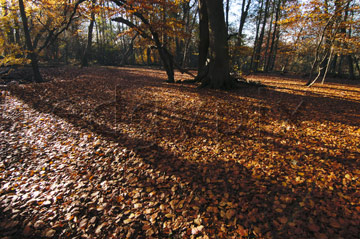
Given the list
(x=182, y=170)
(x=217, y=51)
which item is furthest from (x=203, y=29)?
→ (x=182, y=170)

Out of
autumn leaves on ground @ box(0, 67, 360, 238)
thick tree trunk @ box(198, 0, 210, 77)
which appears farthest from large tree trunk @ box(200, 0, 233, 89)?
autumn leaves on ground @ box(0, 67, 360, 238)

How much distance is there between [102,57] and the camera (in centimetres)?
2808

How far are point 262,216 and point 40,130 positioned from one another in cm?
678

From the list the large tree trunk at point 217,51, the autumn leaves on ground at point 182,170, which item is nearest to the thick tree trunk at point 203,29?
the large tree trunk at point 217,51

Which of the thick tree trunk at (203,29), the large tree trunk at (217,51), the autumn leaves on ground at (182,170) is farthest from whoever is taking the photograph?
the thick tree trunk at (203,29)

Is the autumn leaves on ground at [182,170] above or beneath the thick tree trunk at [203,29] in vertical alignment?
beneath

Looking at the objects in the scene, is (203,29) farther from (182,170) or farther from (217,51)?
(182,170)

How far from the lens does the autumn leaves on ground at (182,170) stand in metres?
2.76

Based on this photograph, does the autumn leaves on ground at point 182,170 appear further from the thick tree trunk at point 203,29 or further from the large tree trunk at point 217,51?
the thick tree trunk at point 203,29

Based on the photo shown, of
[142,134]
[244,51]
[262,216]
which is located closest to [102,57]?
[244,51]

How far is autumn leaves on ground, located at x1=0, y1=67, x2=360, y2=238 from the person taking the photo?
2.76m

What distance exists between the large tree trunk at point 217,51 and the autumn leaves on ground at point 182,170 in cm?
265

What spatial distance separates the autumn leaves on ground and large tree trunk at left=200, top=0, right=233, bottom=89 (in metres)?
2.65

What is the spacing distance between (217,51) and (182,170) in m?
7.19
